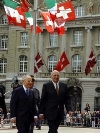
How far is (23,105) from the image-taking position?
37.8 ft

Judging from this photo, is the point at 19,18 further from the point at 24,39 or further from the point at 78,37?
the point at 24,39

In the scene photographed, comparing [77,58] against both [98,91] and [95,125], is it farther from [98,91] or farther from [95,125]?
[95,125]

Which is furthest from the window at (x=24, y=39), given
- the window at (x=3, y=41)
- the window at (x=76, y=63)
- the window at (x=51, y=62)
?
the window at (x=76, y=63)

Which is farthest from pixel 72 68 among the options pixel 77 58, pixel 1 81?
pixel 1 81

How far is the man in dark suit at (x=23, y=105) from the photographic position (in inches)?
449

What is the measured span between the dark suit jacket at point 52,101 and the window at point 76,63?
4568 cm

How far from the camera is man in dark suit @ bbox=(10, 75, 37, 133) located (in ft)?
37.4

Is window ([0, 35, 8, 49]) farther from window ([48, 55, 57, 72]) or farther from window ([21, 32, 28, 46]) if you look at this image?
window ([48, 55, 57, 72])

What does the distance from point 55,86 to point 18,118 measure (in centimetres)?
158

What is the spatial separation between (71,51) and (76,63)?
5.74ft

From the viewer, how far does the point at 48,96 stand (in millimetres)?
12406

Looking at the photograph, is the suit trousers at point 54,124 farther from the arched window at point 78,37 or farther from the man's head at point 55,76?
the arched window at point 78,37

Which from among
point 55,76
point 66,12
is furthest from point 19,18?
point 55,76

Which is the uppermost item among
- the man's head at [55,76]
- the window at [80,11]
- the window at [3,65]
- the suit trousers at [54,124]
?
the window at [80,11]
